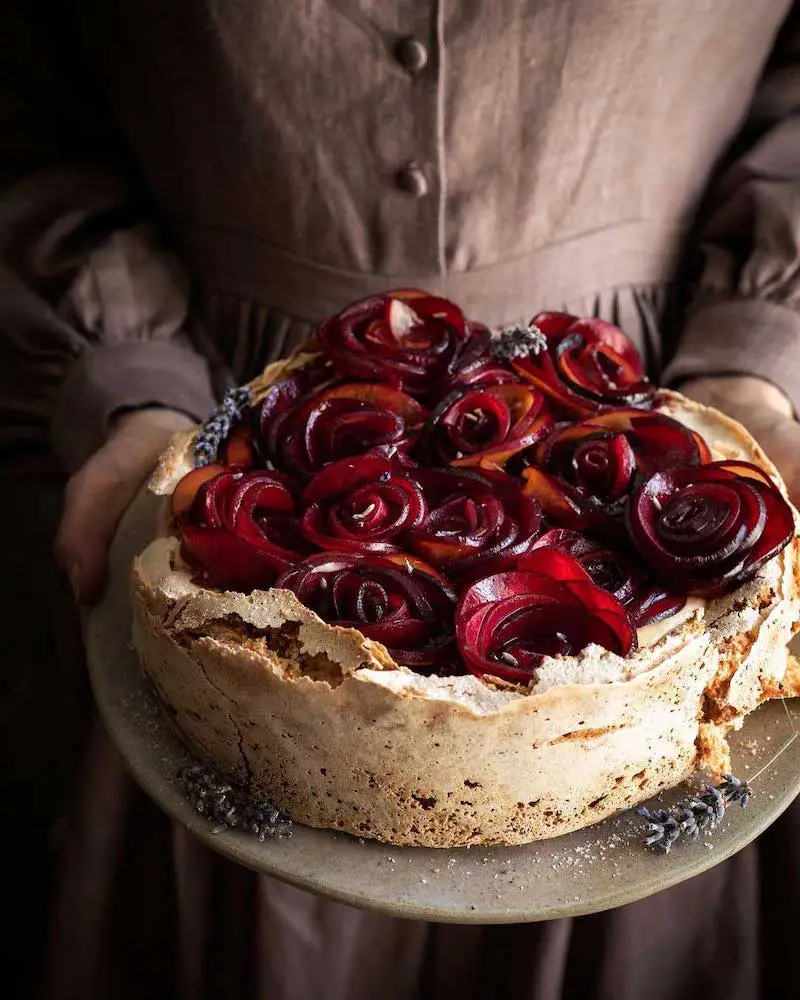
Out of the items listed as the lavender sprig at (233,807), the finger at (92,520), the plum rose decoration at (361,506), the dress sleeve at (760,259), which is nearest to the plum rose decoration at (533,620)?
the plum rose decoration at (361,506)

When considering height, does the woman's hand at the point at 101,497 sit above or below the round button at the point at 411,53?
below

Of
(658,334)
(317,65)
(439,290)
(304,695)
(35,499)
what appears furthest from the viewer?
(35,499)

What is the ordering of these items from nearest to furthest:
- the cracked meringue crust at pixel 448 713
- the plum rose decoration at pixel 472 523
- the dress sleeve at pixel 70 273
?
the cracked meringue crust at pixel 448 713 < the plum rose decoration at pixel 472 523 < the dress sleeve at pixel 70 273

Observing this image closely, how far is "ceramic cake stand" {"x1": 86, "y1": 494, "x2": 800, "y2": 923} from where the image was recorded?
0.83 meters

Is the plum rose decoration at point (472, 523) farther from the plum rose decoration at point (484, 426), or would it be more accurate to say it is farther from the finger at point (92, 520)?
the finger at point (92, 520)

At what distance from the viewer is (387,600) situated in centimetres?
89

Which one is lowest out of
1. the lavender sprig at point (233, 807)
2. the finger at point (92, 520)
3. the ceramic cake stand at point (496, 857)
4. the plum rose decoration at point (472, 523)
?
the ceramic cake stand at point (496, 857)

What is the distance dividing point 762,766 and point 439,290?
0.75m

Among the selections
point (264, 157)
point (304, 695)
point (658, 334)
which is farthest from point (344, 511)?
point (658, 334)

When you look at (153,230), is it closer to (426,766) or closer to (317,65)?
(317,65)

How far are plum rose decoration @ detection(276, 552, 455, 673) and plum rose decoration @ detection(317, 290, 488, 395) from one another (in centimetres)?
33

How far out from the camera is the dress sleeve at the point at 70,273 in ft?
4.55

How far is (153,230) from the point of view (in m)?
1.52

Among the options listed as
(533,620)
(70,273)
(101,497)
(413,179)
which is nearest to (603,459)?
(533,620)
